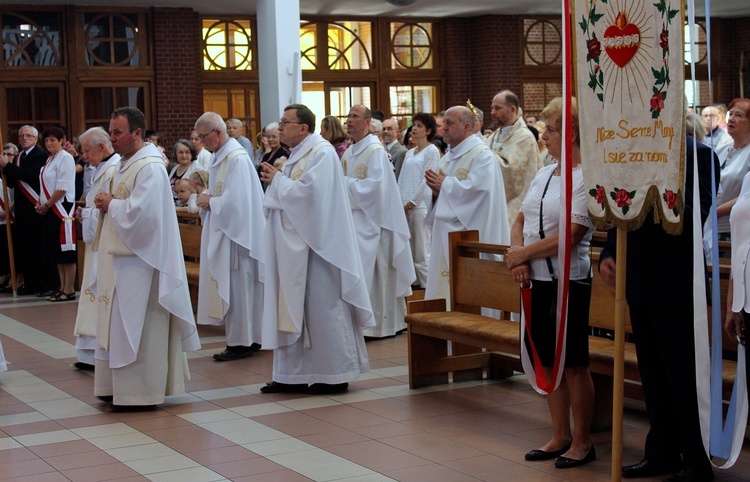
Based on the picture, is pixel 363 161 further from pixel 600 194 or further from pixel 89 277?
pixel 600 194

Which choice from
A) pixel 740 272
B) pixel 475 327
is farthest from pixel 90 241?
pixel 740 272

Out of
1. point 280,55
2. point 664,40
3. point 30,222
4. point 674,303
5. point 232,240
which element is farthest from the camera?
point 280,55

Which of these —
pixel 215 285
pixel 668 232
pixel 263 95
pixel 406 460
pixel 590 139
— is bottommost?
pixel 406 460

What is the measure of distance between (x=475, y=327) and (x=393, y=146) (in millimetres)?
6146

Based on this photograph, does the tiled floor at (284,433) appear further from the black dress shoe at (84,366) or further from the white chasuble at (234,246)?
the white chasuble at (234,246)

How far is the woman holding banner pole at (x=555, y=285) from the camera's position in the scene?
201 inches

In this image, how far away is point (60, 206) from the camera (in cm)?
1281

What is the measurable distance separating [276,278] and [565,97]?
330cm

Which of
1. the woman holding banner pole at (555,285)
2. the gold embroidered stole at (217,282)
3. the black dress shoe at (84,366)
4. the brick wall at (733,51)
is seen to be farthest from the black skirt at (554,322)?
the brick wall at (733,51)

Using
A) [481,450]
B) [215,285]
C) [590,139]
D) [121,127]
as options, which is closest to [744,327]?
[590,139]

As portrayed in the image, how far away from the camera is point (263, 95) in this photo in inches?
657

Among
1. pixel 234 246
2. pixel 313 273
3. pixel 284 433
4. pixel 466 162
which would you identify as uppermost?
pixel 466 162

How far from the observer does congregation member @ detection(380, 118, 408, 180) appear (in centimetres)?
1233

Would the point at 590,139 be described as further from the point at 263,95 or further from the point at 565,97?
the point at 263,95
